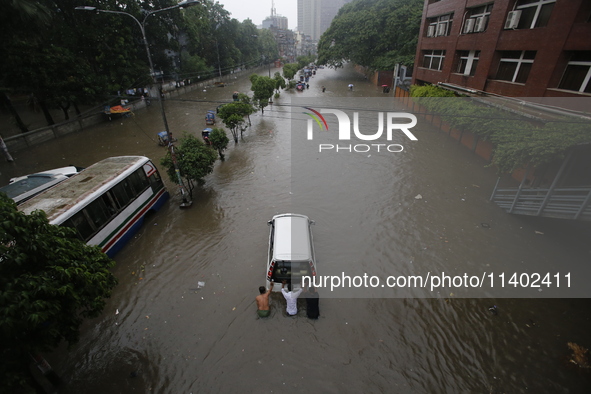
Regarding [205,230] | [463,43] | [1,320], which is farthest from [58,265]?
[463,43]

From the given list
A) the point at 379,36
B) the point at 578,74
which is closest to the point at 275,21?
the point at 379,36

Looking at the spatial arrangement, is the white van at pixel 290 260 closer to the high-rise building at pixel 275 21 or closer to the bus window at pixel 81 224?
the bus window at pixel 81 224

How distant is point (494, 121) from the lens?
41.4 feet

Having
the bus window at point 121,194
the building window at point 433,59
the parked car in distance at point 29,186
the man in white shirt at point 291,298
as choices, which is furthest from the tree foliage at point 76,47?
the building window at point 433,59

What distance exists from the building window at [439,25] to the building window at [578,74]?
1270 centimetres

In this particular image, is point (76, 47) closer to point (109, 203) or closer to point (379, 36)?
point (109, 203)

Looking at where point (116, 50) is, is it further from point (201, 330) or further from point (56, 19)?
point (201, 330)

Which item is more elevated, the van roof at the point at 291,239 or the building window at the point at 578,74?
the building window at the point at 578,74

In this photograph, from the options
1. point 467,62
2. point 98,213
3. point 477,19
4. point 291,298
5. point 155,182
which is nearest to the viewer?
A: point 291,298

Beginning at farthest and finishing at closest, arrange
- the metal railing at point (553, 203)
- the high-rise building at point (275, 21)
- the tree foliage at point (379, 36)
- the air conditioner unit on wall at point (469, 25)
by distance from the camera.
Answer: the high-rise building at point (275, 21)
the tree foliage at point (379, 36)
the air conditioner unit on wall at point (469, 25)
the metal railing at point (553, 203)

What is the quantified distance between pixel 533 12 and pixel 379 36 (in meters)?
30.4

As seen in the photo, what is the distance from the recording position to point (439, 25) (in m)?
22.8

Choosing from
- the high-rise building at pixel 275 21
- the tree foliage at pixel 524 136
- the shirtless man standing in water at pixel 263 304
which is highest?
the high-rise building at pixel 275 21

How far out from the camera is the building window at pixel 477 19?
16672 mm
